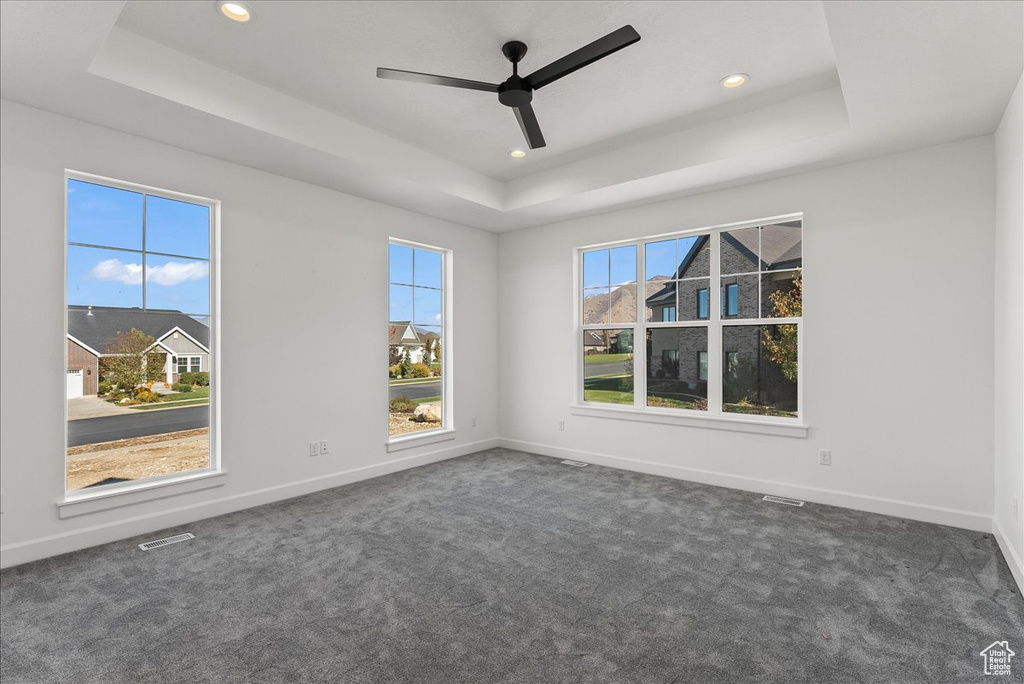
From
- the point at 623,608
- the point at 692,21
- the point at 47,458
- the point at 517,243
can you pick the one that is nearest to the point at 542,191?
the point at 517,243

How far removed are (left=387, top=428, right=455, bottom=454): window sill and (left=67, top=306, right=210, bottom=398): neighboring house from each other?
185 centimetres

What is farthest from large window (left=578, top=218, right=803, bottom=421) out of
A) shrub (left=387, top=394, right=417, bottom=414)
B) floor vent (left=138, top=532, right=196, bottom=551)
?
floor vent (left=138, top=532, right=196, bottom=551)

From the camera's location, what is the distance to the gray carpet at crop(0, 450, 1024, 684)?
194cm

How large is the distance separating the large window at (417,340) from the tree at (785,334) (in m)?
3.30

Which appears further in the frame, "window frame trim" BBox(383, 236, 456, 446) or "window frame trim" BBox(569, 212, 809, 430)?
"window frame trim" BBox(383, 236, 456, 446)

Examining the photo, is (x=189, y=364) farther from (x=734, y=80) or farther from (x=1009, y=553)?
(x=1009, y=553)

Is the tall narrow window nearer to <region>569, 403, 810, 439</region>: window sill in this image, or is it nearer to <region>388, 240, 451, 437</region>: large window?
<region>569, 403, 810, 439</region>: window sill

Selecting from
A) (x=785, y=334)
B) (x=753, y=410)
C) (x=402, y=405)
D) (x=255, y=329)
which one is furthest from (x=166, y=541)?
(x=785, y=334)

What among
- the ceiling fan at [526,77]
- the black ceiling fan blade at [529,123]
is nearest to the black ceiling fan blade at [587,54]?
the ceiling fan at [526,77]

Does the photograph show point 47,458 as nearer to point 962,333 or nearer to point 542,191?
point 542,191

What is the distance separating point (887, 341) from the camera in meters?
3.66

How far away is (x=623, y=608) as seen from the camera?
7.75 ft

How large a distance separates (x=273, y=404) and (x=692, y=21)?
13.0 feet

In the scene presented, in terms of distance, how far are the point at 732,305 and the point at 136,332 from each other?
189 inches
